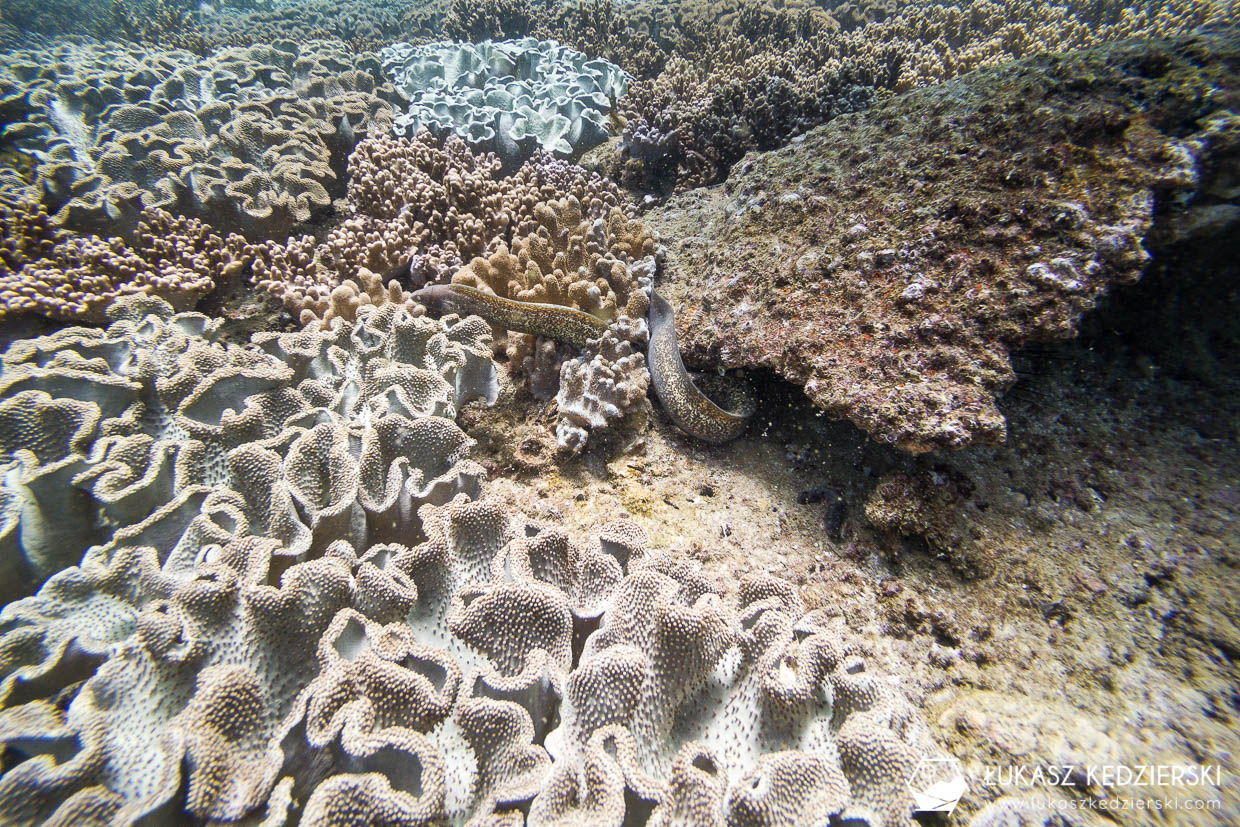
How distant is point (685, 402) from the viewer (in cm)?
286

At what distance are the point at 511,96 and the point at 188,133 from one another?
3.32m

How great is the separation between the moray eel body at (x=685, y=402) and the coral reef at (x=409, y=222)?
1.68 m

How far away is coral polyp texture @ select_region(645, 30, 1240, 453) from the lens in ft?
7.06

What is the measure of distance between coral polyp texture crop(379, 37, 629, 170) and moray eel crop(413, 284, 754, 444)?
283 centimetres

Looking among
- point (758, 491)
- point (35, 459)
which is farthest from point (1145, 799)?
point (35, 459)

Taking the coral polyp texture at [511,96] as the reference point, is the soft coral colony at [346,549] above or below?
below

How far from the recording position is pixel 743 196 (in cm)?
349

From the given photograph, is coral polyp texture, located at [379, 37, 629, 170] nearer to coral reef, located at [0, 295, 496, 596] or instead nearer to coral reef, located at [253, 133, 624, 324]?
coral reef, located at [253, 133, 624, 324]

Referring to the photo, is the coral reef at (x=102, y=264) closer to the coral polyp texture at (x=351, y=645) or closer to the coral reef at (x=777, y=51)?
the coral polyp texture at (x=351, y=645)

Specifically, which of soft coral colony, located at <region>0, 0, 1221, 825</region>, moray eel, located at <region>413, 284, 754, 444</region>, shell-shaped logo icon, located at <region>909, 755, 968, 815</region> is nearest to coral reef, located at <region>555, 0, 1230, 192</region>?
soft coral colony, located at <region>0, 0, 1221, 825</region>

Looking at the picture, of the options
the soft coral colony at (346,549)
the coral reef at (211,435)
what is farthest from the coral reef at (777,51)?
the coral reef at (211,435)

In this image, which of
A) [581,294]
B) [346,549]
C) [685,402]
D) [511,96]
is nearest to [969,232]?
[685,402]

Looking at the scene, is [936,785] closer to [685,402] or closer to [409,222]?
[685,402]

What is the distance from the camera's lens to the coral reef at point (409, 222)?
3.65 metres
